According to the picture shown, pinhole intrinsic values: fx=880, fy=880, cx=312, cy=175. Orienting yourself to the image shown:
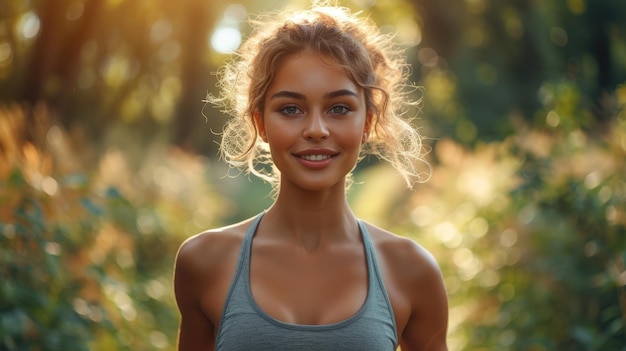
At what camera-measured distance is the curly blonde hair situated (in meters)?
2.48

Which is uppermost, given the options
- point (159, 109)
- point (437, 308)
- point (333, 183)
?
point (333, 183)

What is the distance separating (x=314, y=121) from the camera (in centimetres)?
235

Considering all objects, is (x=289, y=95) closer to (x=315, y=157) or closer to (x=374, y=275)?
(x=315, y=157)

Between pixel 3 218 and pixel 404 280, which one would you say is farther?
pixel 3 218

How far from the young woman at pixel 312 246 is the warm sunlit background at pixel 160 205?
120cm

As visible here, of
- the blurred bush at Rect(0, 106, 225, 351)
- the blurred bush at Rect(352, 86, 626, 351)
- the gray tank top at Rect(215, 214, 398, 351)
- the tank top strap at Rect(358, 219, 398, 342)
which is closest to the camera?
the gray tank top at Rect(215, 214, 398, 351)

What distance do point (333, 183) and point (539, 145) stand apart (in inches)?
156

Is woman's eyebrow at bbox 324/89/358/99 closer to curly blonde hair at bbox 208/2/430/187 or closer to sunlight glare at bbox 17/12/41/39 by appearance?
curly blonde hair at bbox 208/2/430/187

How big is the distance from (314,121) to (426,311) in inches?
25.3

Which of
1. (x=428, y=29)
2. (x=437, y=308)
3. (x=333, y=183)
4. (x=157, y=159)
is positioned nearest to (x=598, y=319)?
(x=437, y=308)

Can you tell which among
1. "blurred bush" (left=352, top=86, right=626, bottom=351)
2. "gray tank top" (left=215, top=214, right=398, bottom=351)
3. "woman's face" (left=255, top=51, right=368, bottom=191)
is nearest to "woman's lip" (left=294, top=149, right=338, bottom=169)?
"woman's face" (left=255, top=51, right=368, bottom=191)

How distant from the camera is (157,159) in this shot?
12.5 m

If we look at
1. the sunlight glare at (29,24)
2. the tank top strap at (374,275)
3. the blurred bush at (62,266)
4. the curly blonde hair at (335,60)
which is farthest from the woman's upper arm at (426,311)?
the sunlight glare at (29,24)

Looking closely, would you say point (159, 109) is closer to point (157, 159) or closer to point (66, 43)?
point (157, 159)
